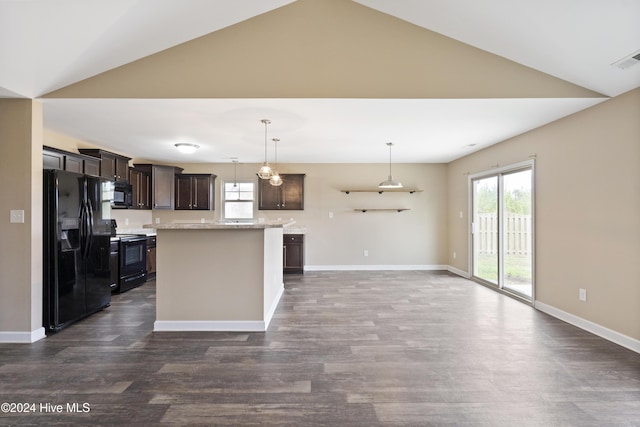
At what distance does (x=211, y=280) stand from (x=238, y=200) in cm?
385

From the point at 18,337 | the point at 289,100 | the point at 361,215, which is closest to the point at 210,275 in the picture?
the point at 18,337

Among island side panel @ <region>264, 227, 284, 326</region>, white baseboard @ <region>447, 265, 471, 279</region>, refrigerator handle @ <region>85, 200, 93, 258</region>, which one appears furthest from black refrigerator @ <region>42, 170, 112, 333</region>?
white baseboard @ <region>447, 265, 471, 279</region>

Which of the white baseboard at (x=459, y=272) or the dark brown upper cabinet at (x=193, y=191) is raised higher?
the dark brown upper cabinet at (x=193, y=191)

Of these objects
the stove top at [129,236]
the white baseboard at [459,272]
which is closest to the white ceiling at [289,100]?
the stove top at [129,236]

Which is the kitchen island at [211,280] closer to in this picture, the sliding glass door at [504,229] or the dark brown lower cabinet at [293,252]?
the dark brown lower cabinet at [293,252]

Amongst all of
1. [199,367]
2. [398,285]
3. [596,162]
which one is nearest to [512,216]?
[596,162]

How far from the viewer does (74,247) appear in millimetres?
3340

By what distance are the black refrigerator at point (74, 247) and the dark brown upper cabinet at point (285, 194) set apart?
10.1 ft

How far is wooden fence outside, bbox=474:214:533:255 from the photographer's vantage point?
4352mm

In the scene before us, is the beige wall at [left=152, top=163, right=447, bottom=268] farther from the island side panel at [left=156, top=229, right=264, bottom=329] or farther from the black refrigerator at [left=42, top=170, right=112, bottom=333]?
the island side panel at [left=156, top=229, right=264, bottom=329]

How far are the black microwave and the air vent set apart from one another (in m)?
6.24

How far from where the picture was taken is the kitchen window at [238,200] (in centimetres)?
686

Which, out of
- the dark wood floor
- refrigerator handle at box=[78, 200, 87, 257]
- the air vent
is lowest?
the dark wood floor


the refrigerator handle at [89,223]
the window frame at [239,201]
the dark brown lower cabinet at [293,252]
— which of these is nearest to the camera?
the refrigerator handle at [89,223]
